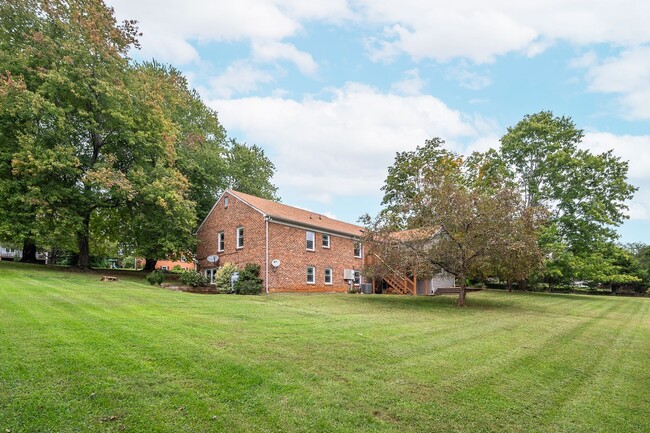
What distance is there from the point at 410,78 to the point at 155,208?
16.9 m

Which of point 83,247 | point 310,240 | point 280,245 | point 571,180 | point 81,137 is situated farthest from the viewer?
point 571,180

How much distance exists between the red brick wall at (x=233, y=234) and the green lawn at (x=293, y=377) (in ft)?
42.0

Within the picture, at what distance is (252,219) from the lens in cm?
2283

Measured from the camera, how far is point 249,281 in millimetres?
20266

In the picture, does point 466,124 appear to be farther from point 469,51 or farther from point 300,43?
point 300,43

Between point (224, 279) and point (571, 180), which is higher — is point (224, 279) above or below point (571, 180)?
below

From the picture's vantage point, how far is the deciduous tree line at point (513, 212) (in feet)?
53.4

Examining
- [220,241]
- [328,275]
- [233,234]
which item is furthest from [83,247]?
[328,275]

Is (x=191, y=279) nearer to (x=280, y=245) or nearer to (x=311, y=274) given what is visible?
(x=280, y=245)

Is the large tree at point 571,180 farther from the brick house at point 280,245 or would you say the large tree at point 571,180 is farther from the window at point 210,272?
the window at point 210,272

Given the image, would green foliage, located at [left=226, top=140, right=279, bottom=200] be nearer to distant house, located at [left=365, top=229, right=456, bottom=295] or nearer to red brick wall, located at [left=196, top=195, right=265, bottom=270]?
red brick wall, located at [left=196, top=195, right=265, bottom=270]

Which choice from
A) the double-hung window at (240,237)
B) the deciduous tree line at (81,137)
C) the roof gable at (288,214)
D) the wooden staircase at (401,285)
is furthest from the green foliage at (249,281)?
the wooden staircase at (401,285)

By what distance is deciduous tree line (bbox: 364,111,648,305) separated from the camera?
1627 cm

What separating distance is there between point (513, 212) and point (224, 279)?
1565 cm
